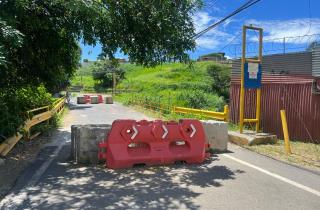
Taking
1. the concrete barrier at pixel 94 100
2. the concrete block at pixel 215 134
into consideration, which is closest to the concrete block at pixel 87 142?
the concrete block at pixel 215 134

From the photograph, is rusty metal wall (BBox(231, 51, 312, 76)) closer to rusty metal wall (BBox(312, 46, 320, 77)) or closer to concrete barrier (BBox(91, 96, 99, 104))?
rusty metal wall (BBox(312, 46, 320, 77))

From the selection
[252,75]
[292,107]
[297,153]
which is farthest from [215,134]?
[292,107]

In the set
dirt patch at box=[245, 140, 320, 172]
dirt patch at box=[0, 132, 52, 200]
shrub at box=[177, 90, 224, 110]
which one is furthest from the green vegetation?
shrub at box=[177, 90, 224, 110]

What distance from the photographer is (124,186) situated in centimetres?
782

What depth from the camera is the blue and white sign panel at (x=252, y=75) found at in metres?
14.5

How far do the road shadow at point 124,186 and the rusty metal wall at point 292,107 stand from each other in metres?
5.98

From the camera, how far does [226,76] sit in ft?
211

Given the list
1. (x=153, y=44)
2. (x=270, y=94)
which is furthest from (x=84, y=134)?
(x=270, y=94)

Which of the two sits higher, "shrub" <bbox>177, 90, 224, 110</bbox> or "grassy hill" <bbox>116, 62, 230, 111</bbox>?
"grassy hill" <bbox>116, 62, 230, 111</bbox>

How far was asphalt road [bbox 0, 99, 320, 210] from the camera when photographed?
21.9 ft

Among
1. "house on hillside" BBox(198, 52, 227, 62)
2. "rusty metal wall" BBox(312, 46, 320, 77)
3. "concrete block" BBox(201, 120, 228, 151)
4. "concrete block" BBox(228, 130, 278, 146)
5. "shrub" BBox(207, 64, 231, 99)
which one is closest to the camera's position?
"concrete block" BBox(201, 120, 228, 151)

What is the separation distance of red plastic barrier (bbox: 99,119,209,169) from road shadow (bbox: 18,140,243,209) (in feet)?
0.82

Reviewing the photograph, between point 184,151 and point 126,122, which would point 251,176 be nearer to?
point 184,151

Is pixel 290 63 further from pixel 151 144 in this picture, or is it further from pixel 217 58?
pixel 217 58
